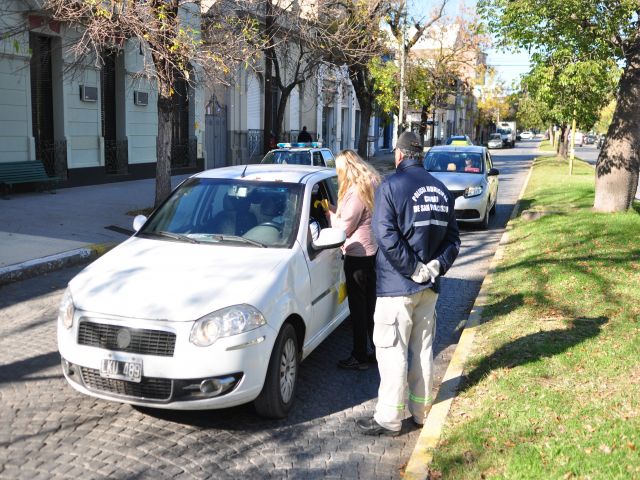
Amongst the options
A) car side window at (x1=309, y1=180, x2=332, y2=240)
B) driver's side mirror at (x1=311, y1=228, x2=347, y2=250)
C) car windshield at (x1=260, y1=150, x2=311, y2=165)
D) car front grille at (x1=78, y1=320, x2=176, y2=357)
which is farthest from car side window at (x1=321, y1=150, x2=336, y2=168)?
car front grille at (x1=78, y1=320, x2=176, y2=357)

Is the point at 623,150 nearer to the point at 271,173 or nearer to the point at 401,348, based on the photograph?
the point at 271,173

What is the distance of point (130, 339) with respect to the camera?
4148mm

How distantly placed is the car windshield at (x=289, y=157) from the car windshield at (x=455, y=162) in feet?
8.98

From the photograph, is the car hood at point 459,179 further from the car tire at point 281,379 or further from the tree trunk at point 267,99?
the car tire at point 281,379

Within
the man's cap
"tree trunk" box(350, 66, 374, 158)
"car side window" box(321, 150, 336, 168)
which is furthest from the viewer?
"tree trunk" box(350, 66, 374, 158)

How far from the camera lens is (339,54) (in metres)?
21.6

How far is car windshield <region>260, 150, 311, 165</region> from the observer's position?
15148mm

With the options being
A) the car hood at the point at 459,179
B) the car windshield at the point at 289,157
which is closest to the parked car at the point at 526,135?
the car windshield at the point at 289,157

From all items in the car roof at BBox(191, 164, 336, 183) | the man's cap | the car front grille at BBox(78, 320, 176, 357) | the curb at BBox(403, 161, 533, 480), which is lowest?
the curb at BBox(403, 161, 533, 480)

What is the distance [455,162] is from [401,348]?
11.0 meters

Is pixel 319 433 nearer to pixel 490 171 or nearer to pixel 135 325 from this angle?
pixel 135 325

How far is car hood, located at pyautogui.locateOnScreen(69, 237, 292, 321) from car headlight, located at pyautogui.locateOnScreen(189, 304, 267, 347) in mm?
41

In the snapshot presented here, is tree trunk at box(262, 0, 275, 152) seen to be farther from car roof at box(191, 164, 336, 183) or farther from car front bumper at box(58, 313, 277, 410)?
car front bumper at box(58, 313, 277, 410)

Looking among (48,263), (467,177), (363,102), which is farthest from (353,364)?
(363,102)
